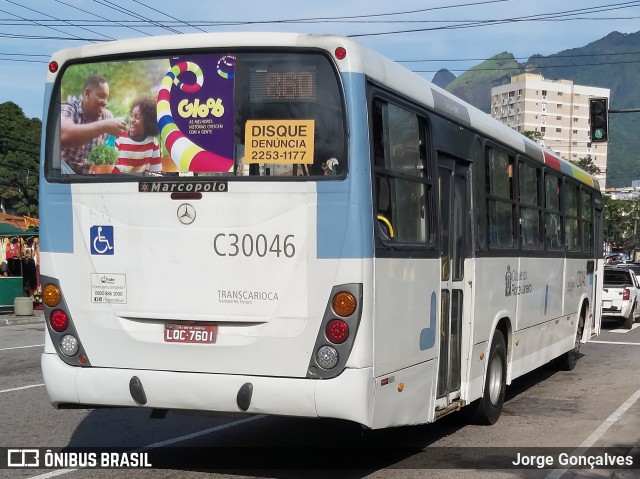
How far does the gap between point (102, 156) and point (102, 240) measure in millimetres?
662

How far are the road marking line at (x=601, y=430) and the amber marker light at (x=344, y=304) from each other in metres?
2.68

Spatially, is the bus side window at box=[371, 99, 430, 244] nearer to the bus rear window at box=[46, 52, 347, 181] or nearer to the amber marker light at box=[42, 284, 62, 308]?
the bus rear window at box=[46, 52, 347, 181]

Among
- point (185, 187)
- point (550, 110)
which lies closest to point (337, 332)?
point (185, 187)

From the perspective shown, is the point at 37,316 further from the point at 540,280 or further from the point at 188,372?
the point at 188,372

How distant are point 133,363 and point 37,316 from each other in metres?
19.8

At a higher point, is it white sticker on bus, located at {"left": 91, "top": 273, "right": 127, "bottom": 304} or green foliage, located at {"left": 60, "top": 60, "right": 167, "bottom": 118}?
green foliage, located at {"left": 60, "top": 60, "right": 167, "bottom": 118}

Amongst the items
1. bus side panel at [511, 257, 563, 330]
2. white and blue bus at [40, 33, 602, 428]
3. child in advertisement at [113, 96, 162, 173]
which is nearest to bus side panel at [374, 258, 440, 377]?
white and blue bus at [40, 33, 602, 428]

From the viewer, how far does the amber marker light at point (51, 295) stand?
6707 millimetres

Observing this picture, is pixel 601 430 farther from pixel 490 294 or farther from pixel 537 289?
pixel 537 289

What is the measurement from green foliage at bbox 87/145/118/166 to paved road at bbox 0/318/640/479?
6.96 ft

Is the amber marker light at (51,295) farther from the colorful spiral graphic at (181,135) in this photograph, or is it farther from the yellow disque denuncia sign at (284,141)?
the yellow disque denuncia sign at (284,141)

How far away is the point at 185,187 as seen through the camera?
6.41 m

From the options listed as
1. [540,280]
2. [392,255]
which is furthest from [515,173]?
[392,255]

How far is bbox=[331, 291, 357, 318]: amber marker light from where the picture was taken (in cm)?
600
